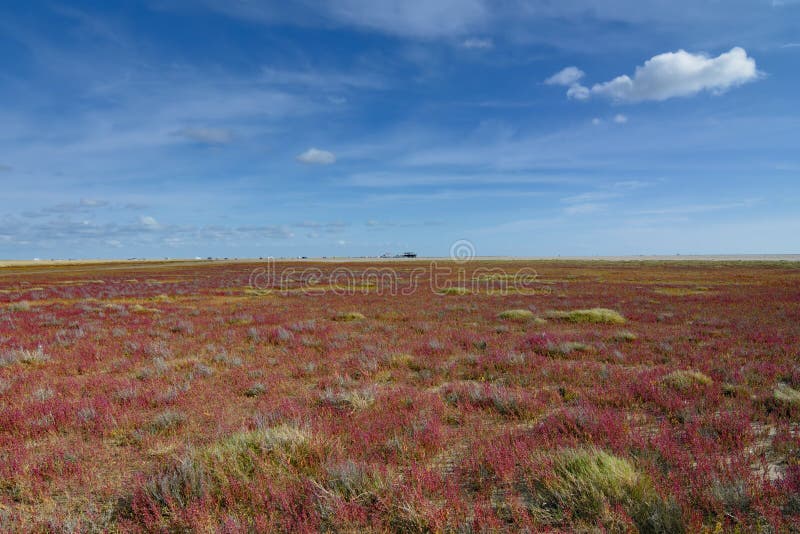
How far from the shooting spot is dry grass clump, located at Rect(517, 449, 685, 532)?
3316mm

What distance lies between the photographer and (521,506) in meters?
3.56

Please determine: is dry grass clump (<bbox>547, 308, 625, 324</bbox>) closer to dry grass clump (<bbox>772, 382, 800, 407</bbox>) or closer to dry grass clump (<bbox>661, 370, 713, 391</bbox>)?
dry grass clump (<bbox>661, 370, 713, 391</bbox>)

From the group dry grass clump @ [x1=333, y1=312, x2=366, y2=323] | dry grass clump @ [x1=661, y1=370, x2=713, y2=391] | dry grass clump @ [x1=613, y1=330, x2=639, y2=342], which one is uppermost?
dry grass clump @ [x1=661, y1=370, x2=713, y2=391]

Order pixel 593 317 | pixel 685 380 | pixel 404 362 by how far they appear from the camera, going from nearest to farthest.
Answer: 1. pixel 685 380
2. pixel 404 362
3. pixel 593 317

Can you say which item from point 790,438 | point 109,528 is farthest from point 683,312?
point 109,528

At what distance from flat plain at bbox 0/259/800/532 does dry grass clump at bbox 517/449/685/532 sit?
18 mm

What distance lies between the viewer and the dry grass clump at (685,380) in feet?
23.6

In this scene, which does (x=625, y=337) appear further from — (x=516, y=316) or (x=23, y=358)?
(x=23, y=358)

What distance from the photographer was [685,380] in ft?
23.9

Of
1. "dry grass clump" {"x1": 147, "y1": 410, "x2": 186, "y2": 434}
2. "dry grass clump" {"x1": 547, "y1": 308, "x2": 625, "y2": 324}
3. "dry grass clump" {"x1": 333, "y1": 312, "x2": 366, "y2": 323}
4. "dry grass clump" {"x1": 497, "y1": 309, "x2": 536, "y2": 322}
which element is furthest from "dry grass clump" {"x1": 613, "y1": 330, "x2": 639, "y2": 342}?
"dry grass clump" {"x1": 147, "y1": 410, "x2": 186, "y2": 434}

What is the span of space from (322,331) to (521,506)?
37.5 feet

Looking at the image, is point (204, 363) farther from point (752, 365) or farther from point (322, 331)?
point (752, 365)

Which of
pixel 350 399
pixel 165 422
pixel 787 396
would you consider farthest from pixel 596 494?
pixel 165 422

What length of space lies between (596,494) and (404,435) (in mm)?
2382
